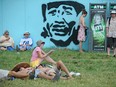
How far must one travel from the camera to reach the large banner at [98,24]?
661 inches

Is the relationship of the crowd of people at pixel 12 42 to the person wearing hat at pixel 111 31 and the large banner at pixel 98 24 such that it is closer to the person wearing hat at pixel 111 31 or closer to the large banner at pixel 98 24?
the large banner at pixel 98 24

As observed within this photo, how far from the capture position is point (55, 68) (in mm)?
10391

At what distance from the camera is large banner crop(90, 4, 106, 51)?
16781 millimetres

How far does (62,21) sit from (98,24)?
63.7 inches

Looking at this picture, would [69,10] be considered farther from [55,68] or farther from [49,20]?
[55,68]

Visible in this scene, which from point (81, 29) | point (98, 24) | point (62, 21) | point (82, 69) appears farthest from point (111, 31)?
point (82, 69)

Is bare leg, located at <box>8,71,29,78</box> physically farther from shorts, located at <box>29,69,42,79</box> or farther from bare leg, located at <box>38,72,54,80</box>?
bare leg, located at <box>38,72,54,80</box>

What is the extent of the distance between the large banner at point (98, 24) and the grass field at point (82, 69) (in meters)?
0.66

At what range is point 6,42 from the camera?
56.7 ft

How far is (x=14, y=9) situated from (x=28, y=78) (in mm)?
8173

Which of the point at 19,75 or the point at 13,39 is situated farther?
the point at 13,39

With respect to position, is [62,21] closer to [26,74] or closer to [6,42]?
[6,42]

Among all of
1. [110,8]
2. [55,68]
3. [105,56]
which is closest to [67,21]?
[110,8]

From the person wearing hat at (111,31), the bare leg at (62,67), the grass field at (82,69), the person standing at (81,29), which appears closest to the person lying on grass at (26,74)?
the grass field at (82,69)
